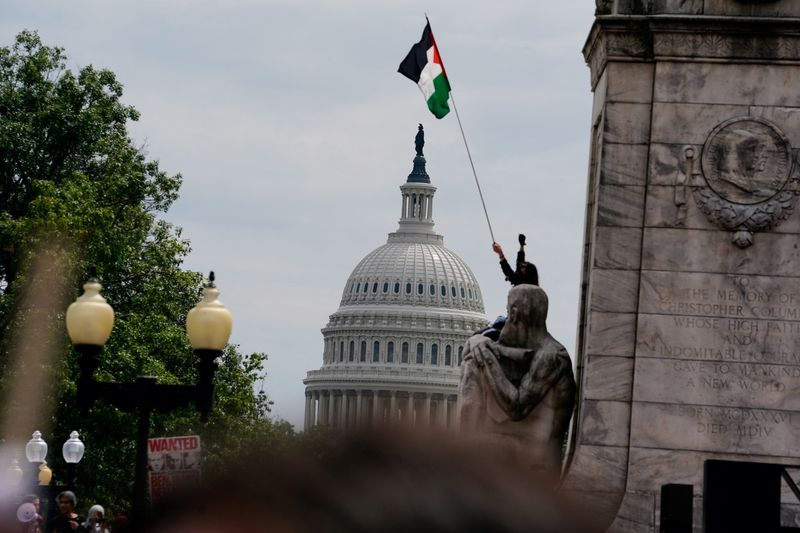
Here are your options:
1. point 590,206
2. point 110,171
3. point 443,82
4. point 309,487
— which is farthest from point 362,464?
point 110,171

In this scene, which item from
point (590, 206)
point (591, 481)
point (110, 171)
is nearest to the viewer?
point (591, 481)

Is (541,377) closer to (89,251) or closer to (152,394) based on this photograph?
(152,394)

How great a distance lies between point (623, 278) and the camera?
13.9 m

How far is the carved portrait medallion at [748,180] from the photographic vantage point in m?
13.7

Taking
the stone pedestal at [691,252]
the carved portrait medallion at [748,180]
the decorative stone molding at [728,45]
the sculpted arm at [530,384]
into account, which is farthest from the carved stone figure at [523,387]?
the decorative stone molding at [728,45]

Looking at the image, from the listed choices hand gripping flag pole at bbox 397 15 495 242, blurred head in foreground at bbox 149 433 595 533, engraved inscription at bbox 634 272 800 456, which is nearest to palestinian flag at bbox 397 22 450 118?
hand gripping flag pole at bbox 397 15 495 242

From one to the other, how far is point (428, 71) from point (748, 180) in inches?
302

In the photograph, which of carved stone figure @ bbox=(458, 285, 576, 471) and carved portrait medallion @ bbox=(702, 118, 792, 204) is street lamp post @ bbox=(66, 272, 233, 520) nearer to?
carved stone figure @ bbox=(458, 285, 576, 471)

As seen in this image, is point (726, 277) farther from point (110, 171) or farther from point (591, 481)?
point (110, 171)

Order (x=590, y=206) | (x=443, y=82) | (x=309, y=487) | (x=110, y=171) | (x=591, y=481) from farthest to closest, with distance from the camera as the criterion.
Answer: (x=110, y=171), (x=443, y=82), (x=590, y=206), (x=591, y=481), (x=309, y=487)

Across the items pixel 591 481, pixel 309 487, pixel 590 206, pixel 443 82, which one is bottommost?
pixel 591 481

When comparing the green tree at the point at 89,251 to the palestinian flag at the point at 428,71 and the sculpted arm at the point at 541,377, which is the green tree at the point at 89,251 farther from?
the sculpted arm at the point at 541,377

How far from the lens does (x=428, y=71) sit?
20875 mm

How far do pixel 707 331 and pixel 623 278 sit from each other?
30.6 inches
